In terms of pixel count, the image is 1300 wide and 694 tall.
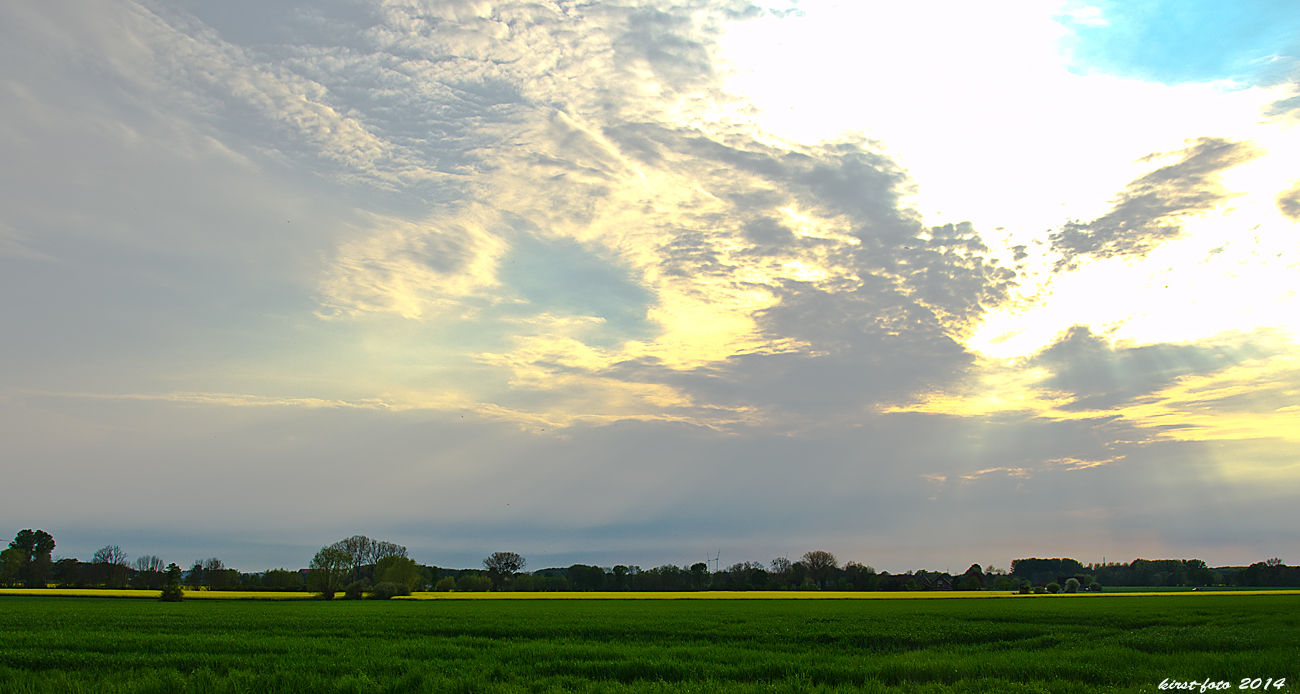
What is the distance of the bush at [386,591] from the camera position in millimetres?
87875

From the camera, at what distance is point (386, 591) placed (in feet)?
290

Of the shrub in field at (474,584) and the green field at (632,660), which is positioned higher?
the green field at (632,660)

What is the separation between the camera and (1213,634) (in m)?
26.2

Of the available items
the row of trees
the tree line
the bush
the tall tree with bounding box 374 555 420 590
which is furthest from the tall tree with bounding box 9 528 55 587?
the row of trees

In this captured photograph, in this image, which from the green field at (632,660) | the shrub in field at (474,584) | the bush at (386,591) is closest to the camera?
the green field at (632,660)

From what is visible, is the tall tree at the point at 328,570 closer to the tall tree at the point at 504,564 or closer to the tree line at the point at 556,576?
the tree line at the point at 556,576

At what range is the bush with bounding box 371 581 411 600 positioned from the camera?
288 ft

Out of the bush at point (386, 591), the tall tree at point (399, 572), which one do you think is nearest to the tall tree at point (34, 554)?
the tall tree at point (399, 572)

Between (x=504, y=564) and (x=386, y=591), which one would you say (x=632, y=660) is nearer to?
(x=386, y=591)

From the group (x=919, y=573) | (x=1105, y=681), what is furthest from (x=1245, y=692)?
(x=919, y=573)

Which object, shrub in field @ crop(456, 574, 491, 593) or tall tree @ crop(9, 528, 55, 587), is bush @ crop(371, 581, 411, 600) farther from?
tall tree @ crop(9, 528, 55, 587)

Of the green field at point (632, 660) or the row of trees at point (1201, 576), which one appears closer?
the green field at point (632, 660)

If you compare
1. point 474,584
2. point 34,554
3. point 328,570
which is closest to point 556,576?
point 474,584

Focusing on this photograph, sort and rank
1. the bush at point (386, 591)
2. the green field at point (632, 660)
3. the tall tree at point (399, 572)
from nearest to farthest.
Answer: the green field at point (632, 660) < the bush at point (386, 591) < the tall tree at point (399, 572)
